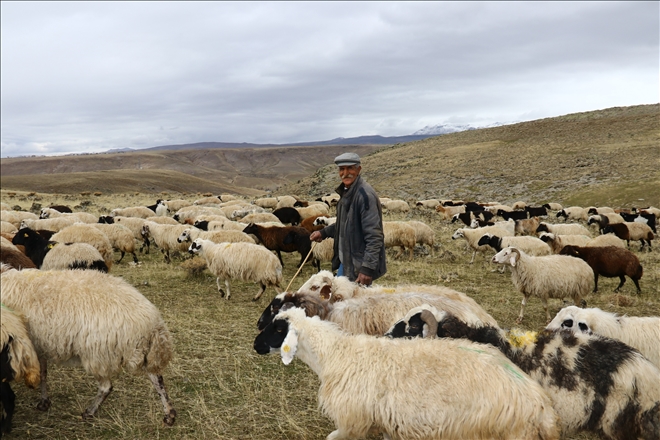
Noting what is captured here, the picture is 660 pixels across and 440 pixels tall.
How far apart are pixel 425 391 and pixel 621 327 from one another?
3.25 m

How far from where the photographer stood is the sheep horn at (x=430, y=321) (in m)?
4.22

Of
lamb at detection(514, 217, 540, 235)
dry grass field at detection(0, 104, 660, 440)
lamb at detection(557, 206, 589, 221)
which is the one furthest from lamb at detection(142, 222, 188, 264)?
lamb at detection(557, 206, 589, 221)

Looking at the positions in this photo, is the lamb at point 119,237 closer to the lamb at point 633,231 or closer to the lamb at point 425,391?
the lamb at point 425,391

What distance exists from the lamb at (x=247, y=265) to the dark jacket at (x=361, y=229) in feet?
12.6

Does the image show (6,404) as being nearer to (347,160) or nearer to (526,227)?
(347,160)

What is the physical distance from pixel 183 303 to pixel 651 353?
7.83 m

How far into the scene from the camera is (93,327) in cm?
421

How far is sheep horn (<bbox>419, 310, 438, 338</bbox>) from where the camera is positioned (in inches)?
166

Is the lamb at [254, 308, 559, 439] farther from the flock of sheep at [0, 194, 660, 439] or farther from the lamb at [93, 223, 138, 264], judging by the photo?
the lamb at [93, 223, 138, 264]

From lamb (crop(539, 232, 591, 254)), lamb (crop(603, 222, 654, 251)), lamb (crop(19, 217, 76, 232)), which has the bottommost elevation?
lamb (crop(603, 222, 654, 251))

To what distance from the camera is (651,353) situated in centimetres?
500

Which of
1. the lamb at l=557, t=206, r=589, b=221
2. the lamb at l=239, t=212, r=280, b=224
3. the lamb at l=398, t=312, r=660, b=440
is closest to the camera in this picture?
the lamb at l=398, t=312, r=660, b=440

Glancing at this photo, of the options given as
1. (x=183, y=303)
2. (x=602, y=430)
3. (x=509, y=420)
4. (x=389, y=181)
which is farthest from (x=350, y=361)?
(x=389, y=181)

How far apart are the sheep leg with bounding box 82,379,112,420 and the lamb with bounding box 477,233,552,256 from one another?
1061 cm
